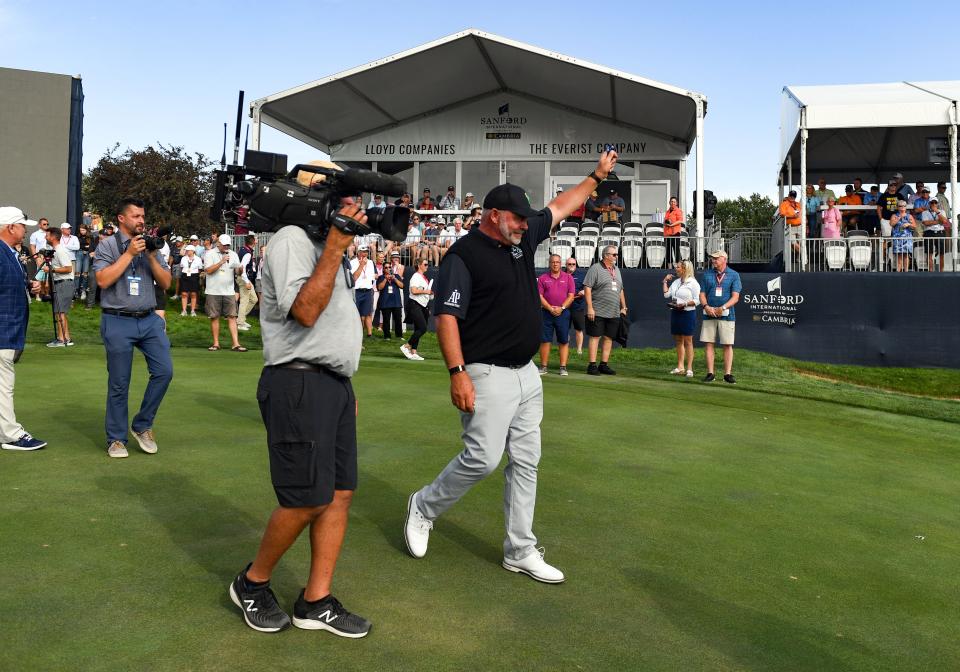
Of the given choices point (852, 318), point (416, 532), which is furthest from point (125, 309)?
point (852, 318)

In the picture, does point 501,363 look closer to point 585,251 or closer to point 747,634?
point 747,634

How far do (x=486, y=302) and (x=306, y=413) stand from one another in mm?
1330

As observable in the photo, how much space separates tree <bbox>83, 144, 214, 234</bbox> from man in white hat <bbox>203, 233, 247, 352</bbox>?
77.3ft

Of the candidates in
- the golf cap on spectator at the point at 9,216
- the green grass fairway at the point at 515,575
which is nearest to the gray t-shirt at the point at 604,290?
the green grass fairway at the point at 515,575

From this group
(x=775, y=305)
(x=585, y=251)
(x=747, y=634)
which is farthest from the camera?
(x=585, y=251)

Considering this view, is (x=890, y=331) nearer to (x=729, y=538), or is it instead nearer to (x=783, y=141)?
(x=783, y=141)

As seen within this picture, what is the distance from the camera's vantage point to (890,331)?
1778 cm

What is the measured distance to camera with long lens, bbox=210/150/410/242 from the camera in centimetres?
330

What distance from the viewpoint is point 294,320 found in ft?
11.4

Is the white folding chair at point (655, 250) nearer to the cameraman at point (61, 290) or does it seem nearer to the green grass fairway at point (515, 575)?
the green grass fairway at point (515, 575)

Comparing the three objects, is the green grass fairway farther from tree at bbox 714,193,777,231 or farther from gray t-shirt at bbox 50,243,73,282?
tree at bbox 714,193,777,231

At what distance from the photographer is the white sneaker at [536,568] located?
4238 millimetres

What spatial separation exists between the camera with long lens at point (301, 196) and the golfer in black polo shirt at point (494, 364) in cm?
108

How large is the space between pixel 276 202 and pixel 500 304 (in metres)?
1.41
